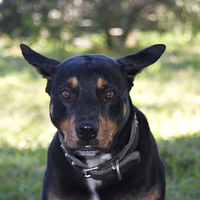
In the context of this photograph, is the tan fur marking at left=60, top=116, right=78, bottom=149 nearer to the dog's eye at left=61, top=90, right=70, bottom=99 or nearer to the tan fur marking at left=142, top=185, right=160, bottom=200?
the dog's eye at left=61, top=90, right=70, bottom=99

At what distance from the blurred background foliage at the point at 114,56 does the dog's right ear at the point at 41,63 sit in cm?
154

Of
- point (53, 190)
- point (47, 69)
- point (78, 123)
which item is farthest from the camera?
point (47, 69)

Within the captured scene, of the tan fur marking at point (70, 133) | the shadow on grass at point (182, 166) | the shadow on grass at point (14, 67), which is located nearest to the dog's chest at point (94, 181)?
the tan fur marking at point (70, 133)

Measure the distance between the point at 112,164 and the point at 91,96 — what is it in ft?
1.66

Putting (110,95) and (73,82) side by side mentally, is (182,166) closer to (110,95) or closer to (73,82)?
(110,95)

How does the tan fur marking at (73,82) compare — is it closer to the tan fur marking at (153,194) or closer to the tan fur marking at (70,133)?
the tan fur marking at (70,133)

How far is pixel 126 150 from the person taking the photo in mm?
3484

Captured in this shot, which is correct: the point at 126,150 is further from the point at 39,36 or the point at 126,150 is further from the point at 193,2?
the point at 193,2


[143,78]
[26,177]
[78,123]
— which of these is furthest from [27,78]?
[78,123]

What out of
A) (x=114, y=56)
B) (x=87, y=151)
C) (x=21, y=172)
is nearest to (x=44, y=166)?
(x=21, y=172)

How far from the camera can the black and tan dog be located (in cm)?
329

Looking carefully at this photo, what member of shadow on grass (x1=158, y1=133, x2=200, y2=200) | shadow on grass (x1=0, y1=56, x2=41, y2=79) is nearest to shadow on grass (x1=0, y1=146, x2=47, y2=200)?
shadow on grass (x1=158, y1=133, x2=200, y2=200)

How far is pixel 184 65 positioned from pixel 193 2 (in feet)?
6.72

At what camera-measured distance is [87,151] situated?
10.8 ft
